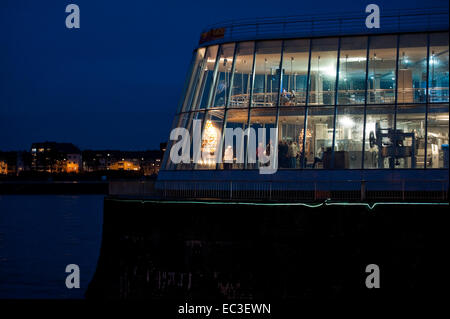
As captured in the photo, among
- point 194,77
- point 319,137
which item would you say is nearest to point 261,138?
point 319,137

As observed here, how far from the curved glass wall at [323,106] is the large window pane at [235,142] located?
5cm

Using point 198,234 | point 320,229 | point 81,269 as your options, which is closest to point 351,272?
point 320,229

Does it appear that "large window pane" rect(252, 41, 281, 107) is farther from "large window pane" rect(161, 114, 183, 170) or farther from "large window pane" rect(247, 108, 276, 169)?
"large window pane" rect(161, 114, 183, 170)

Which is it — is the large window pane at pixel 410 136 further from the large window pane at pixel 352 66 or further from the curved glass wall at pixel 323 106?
the large window pane at pixel 352 66

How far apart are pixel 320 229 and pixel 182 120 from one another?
13.6 metres

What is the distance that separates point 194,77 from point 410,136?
12465 millimetres

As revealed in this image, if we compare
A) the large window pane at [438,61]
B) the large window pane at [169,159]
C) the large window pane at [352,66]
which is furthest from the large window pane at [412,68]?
the large window pane at [169,159]

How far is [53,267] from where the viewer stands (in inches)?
1869

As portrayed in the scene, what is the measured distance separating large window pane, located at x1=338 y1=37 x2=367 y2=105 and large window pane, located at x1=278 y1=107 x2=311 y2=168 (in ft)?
8.17

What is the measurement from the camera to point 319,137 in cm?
3356

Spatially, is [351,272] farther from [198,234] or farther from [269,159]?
[269,159]

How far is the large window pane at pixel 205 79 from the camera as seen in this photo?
120ft

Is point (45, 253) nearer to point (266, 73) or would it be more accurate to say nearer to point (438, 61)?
point (266, 73)

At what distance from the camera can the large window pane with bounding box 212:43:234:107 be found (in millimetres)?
35947
